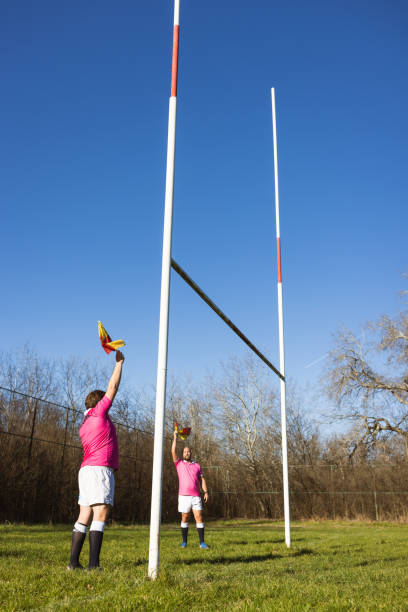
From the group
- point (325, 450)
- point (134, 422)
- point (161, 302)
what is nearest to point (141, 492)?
point (134, 422)

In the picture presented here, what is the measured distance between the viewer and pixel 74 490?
14.0 m

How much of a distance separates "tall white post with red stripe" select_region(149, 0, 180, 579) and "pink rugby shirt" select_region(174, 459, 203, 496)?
4445 mm

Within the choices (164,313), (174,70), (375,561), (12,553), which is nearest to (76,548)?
(12,553)

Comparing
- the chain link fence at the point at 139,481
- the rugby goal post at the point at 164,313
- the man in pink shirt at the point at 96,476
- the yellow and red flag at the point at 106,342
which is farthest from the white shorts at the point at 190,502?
the chain link fence at the point at 139,481

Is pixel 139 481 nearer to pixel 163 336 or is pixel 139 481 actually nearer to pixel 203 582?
pixel 203 582

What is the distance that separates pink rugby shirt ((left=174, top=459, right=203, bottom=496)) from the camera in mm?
8680

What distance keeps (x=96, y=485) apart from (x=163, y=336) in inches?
57.3

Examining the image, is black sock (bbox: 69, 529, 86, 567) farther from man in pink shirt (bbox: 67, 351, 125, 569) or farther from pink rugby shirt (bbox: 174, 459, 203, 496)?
pink rugby shirt (bbox: 174, 459, 203, 496)

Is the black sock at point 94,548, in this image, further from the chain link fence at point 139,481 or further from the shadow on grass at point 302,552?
the chain link fence at point 139,481

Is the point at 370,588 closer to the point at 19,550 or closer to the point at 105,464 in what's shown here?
the point at 105,464

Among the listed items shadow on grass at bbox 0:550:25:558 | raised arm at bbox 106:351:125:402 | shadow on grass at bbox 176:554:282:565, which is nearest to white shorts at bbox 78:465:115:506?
raised arm at bbox 106:351:125:402

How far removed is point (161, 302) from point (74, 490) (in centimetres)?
1093

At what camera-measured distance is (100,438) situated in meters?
4.82

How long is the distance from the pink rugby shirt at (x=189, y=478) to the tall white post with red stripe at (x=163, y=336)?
445 centimetres
